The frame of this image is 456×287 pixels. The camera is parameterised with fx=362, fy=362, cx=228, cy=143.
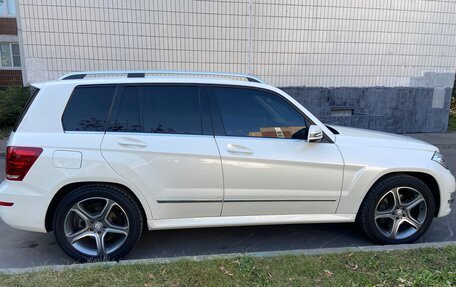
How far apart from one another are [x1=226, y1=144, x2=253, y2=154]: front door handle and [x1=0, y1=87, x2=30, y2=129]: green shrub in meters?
8.08

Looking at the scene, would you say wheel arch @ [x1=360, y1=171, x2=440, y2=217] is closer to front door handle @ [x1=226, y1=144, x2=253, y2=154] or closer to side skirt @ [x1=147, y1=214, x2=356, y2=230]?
side skirt @ [x1=147, y1=214, x2=356, y2=230]

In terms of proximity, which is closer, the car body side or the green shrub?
the car body side

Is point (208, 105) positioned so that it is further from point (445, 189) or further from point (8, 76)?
point (8, 76)

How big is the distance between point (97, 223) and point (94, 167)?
53 cm

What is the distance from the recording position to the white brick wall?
8.09 m

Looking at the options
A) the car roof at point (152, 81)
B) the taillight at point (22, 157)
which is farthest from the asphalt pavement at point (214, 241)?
the car roof at point (152, 81)

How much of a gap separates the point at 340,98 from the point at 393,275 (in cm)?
721

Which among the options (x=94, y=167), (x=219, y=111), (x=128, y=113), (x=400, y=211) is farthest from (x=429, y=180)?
(x=94, y=167)

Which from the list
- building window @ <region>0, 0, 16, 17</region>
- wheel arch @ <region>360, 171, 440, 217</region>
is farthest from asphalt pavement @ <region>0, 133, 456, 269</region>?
building window @ <region>0, 0, 16, 17</region>

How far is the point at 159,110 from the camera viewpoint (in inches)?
130

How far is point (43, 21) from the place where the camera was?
312 inches

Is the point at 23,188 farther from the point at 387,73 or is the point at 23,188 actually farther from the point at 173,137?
the point at 387,73

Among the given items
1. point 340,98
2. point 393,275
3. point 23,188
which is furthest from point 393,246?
point 340,98

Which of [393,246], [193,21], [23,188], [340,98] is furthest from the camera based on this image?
[340,98]
